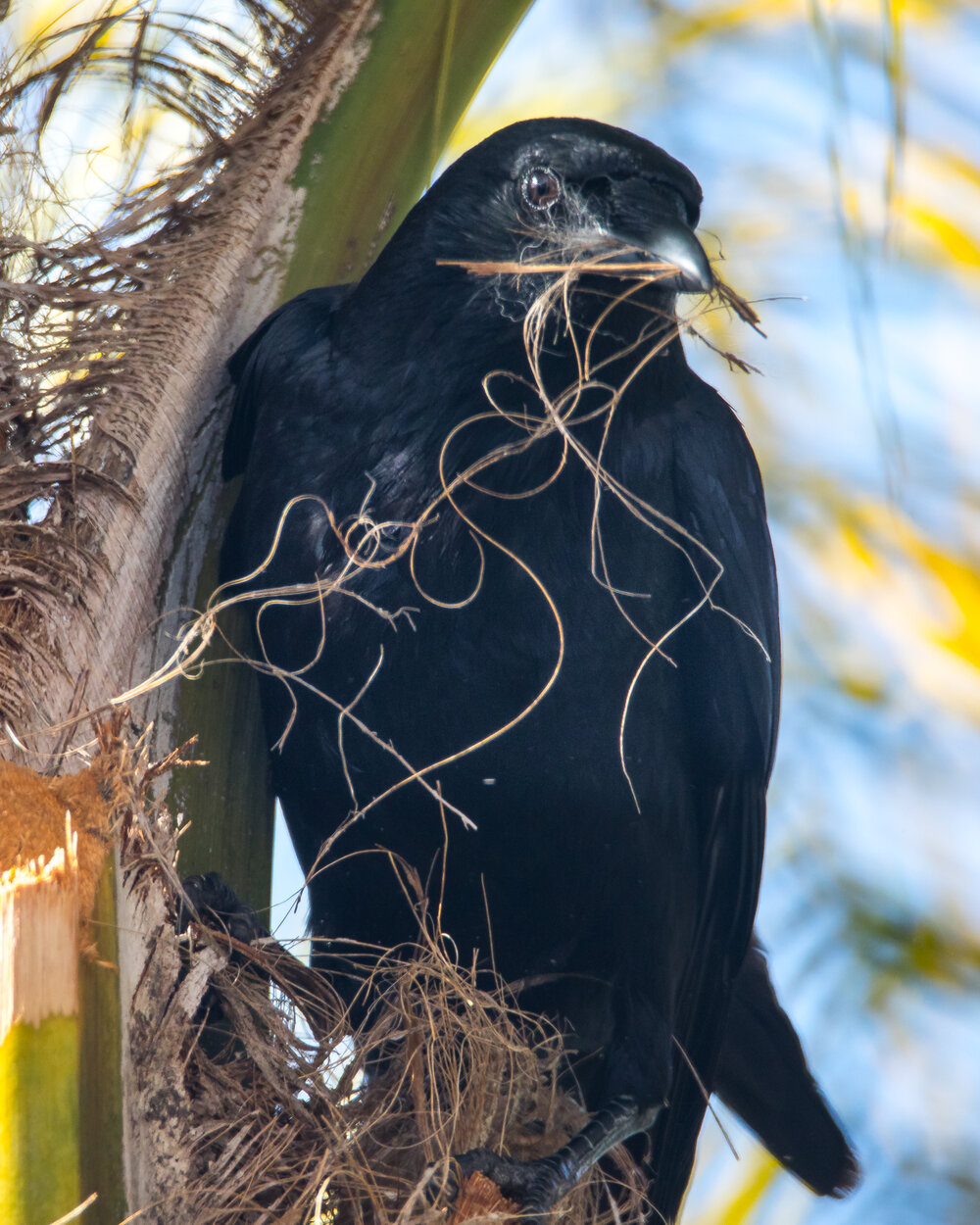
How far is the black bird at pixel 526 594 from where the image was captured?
1.81 m

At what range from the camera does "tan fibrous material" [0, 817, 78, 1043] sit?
0.88 m

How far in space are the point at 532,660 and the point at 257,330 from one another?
643mm

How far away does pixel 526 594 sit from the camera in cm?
186

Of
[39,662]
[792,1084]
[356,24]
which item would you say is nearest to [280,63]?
[356,24]

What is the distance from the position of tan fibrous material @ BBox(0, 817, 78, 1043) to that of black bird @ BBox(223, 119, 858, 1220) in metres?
0.75

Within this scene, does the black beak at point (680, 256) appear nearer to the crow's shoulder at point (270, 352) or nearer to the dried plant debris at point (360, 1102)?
the crow's shoulder at point (270, 352)

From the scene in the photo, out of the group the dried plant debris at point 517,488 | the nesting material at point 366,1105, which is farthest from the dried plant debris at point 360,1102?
the dried plant debris at point 517,488

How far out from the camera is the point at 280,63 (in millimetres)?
1989

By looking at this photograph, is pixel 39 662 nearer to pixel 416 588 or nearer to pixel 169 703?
pixel 169 703

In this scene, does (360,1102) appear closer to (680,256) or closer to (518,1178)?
(518,1178)

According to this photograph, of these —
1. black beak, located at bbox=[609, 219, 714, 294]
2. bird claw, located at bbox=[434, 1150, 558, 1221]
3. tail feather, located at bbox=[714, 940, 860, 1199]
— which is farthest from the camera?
tail feather, located at bbox=[714, 940, 860, 1199]

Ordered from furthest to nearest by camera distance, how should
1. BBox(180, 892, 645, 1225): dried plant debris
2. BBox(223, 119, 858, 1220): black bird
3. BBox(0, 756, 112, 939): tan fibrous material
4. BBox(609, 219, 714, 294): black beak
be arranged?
BBox(223, 119, 858, 1220): black bird, BBox(609, 219, 714, 294): black beak, BBox(180, 892, 645, 1225): dried plant debris, BBox(0, 756, 112, 939): tan fibrous material

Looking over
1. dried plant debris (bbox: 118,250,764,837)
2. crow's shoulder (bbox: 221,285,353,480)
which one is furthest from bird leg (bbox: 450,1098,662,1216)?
crow's shoulder (bbox: 221,285,353,480)

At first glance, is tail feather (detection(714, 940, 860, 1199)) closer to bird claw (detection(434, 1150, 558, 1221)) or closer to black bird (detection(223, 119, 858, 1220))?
black bird (detection(223, 119, 858, 1220))
